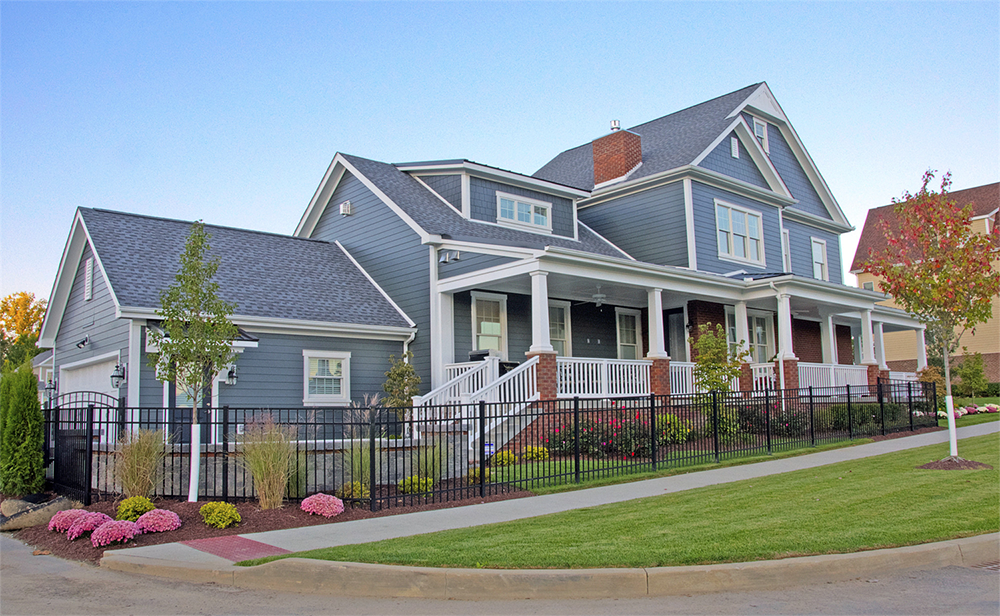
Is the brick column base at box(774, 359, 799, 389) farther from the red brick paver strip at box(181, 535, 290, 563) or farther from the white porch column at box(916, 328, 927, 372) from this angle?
the red brick paver strip at box(181, 535, 290, 563)

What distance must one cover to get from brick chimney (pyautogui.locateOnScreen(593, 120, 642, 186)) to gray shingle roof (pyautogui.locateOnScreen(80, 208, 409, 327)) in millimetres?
9183

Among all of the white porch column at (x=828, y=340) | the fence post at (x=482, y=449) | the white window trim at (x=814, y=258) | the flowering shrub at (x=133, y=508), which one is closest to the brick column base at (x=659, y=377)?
the fence post at (x=482, y=449)

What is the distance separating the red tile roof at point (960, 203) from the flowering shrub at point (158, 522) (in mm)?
41549

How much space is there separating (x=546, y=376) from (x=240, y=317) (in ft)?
21.7

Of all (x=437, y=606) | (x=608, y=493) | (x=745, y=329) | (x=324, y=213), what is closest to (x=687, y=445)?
(x=608, y=493)

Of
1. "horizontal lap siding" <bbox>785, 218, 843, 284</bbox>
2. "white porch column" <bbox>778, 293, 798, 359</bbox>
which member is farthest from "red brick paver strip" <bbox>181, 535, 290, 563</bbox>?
"horizontal lap siding" <bbox>785, 218, 843, 284</bbox>

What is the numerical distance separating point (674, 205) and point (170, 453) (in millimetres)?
16922

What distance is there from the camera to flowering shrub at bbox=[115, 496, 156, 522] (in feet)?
32.1

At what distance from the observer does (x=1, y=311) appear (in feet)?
154

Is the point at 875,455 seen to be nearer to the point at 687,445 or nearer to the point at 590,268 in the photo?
the point at 687,445

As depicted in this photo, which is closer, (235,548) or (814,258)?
(235,548)

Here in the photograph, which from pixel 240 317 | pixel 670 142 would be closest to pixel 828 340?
pixel 670 142

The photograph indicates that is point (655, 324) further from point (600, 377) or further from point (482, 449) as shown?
point (482, 449)

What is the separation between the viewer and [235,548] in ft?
26.9
